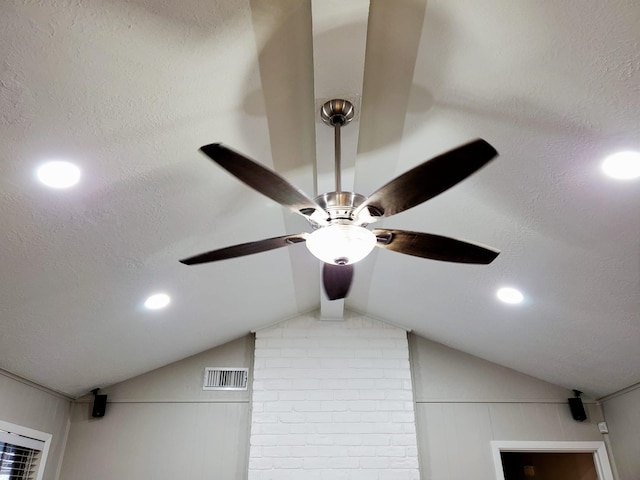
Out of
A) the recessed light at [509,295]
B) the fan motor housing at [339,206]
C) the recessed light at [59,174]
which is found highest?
the recessed light at [509,295]

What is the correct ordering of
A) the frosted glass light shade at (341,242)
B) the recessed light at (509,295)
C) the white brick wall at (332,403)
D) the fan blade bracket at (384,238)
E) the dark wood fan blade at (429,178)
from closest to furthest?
the dark wood fan blade at (429,178) < the frosted glass light shade at (341,242) < the fan blade bracket at (384,238) < the recessed light at (509,295) < the white brick wall at (332,403)

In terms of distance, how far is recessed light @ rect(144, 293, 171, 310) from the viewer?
3373mm

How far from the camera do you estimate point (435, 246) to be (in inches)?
76.5

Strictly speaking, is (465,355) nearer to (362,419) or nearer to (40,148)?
(362,419)

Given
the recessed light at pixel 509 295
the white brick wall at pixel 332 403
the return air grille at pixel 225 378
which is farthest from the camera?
the return air grille at pixel 225 378

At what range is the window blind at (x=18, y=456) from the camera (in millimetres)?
3455

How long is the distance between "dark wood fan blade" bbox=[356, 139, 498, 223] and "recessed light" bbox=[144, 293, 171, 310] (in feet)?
6.60

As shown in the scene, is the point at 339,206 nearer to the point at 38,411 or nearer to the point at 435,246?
the point at 435,246

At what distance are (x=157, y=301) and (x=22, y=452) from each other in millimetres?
1552

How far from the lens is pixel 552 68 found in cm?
181

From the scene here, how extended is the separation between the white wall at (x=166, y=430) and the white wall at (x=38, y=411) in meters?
0.09

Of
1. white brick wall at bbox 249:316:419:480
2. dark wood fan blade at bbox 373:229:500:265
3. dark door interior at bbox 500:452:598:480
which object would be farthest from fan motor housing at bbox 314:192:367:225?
dark door interior at bbox 500:452:598:480

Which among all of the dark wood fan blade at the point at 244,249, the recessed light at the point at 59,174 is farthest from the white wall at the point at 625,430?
the recessed light at the point at 59,174

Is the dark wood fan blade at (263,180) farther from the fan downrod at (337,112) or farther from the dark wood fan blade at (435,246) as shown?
the fan downrod at (337,112)
